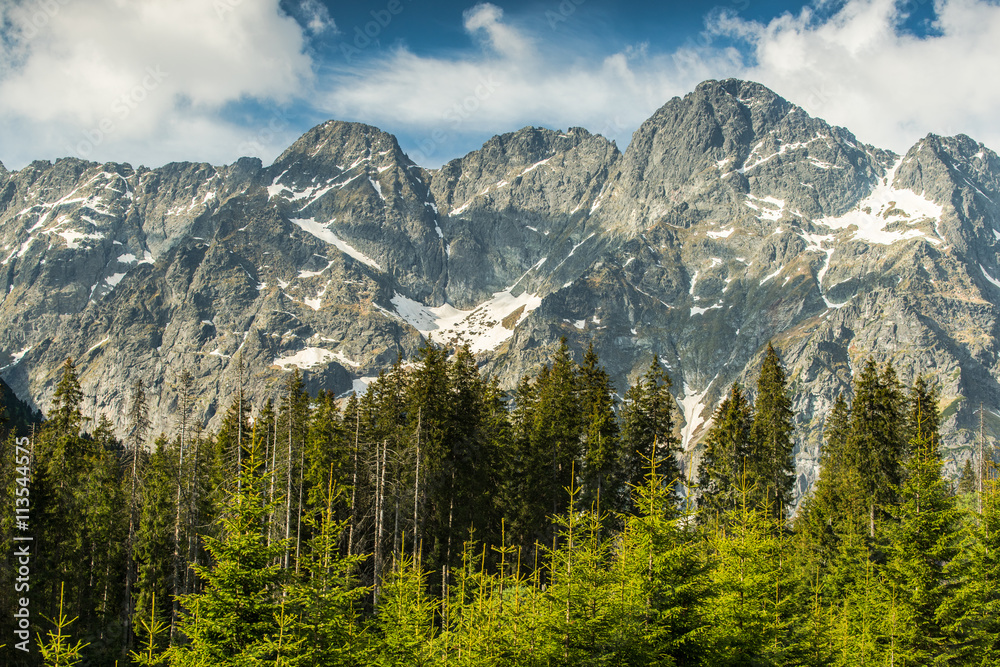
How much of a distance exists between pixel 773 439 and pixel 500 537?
20896mm

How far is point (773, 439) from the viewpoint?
4925 cm

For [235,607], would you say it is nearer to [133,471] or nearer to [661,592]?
[661,592]

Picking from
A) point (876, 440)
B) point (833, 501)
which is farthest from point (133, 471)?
point (833, 501)

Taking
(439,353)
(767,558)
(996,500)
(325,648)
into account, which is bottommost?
(325,648)

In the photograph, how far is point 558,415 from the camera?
148ft

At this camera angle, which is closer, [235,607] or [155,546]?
[235,607]

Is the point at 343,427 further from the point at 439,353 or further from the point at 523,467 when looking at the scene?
the point at 523,467

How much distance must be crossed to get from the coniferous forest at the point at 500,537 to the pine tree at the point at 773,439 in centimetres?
18

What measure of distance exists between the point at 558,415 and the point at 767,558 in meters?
24.8

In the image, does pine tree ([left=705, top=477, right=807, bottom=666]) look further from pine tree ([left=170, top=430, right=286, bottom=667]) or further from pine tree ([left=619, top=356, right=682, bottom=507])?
pine tree ([left=619, top=356, right=682, bottom=507])

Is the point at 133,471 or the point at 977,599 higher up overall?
the point at 133,471

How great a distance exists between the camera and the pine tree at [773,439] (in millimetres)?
47503

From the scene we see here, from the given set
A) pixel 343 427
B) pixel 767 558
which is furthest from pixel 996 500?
pixel 343 427

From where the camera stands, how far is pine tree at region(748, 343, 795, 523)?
47.5m
